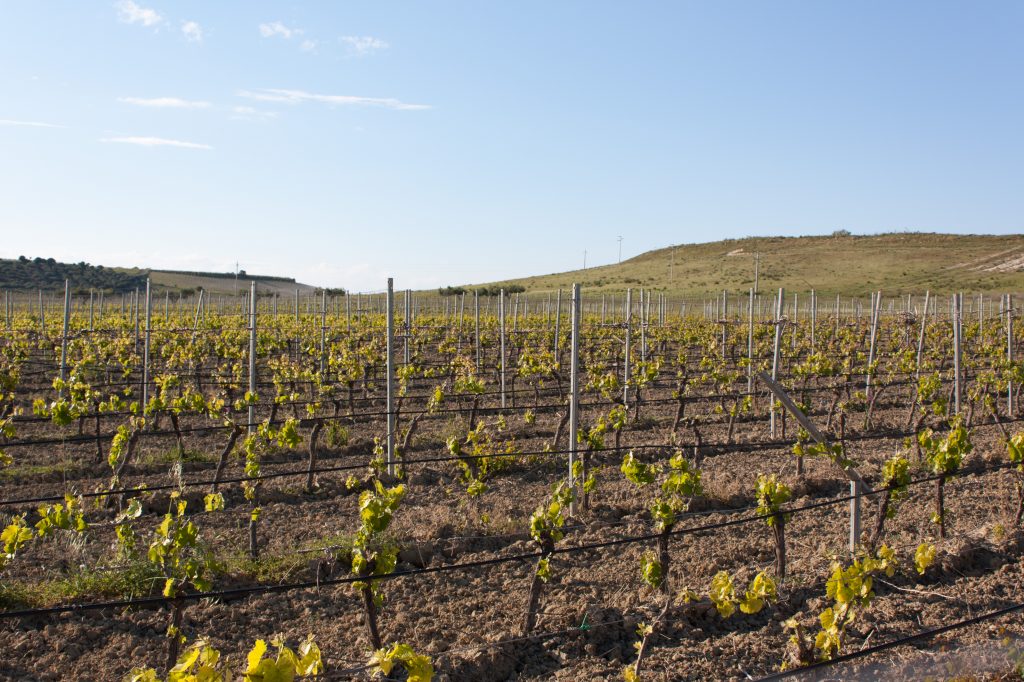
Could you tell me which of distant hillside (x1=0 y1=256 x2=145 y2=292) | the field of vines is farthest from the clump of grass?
distant hillside (x1=0 y1=256 x2=145 y2=292)

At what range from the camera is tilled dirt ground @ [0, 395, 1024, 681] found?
436 cm

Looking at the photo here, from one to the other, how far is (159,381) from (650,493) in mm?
6780

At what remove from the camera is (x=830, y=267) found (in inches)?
2445

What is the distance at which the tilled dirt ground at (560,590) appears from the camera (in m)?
4.36

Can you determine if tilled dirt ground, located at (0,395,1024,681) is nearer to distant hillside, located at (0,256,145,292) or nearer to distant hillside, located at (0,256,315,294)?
distant hillside, located at (0,256,315,294)

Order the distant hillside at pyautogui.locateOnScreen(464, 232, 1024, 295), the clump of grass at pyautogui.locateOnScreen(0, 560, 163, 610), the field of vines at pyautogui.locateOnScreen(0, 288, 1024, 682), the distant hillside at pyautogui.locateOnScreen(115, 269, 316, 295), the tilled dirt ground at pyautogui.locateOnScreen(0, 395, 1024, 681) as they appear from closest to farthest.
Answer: the field of vines at pyautogui.locateOnScreen(0, 288, 1024, 682)
the tilled dirt ground at pyautogui.locateOnScreen(0, 395, 1024, 681)
the clump of grass at pyautogui.locateOnScreen(0, 560, 163, 610)
the distant hillside at pyautogui.locateOnScreen(464, 232, 1024, 295)
the distant hillside at pyautogui.locateOnScreen(115, 269, 316, 295)

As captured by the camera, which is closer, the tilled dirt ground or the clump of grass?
the tilled dirt ground

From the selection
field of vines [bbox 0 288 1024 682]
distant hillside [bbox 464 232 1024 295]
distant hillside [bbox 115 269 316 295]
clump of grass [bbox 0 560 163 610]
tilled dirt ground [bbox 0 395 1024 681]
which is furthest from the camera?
distant hillside [bbox 115 269 316 295]

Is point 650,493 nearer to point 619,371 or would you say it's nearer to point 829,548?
point 829,548

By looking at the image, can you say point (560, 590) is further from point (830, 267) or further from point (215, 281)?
point (215, 281)

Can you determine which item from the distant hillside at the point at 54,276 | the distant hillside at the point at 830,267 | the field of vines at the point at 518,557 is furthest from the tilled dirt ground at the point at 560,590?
the distant hillside at the point at 54,276

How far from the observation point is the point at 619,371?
15.4m

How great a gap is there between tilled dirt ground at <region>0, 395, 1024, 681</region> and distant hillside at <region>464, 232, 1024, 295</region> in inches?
1885

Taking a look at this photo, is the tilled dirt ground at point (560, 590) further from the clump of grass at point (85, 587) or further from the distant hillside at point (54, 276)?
the distant hillside at point (54, 276)
